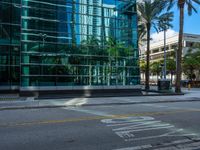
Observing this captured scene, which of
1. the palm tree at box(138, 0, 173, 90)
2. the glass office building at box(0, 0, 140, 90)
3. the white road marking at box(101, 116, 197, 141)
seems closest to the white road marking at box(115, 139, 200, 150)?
the white road marking at box(101, 116, 197, 141)

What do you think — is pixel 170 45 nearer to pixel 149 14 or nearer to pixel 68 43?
pixel 149 14

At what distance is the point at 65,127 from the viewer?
363 inches

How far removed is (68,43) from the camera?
26406mm

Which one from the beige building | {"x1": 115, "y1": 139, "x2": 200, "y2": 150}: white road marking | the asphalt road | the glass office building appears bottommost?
{"x1": 115, "y1": 139, "x2": 200, "y2": 150}: white road marking

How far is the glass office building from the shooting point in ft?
81.8

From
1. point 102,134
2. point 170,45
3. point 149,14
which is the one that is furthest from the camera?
point 170,45

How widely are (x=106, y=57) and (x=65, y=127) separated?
1906cm

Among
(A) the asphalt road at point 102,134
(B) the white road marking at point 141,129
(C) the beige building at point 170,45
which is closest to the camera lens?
(A) the asphalt road at point 102,134

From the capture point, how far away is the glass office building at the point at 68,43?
24.9 meters

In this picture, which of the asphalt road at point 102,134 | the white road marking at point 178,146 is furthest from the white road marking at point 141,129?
the white road marking at point 178,146

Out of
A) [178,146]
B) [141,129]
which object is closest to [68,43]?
[141,129]

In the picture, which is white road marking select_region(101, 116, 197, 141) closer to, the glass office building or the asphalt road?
the asphalt road

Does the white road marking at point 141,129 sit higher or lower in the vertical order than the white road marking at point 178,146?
higher

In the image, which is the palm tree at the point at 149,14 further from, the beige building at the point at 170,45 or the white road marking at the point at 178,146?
the beige building at the point at 170,45
